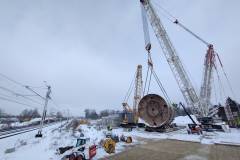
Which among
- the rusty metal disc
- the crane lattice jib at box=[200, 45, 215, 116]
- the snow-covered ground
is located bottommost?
the snow-covered ground

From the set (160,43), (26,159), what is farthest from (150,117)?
(26,159)

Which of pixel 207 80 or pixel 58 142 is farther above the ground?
pixel 207 80

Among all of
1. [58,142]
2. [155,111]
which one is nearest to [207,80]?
[155,111]

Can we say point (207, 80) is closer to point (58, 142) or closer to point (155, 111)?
point (155, 111)

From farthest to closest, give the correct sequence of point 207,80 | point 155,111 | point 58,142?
point 207,80 < point 155,111 < point 58,142

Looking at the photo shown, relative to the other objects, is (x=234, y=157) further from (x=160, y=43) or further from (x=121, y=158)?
(x=160, y=43)

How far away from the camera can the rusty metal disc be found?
83.3ft

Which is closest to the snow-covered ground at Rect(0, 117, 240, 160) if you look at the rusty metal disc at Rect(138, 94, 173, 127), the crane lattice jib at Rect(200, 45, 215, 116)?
the rusty metal disc at Rect(138, 94, 173, 127)

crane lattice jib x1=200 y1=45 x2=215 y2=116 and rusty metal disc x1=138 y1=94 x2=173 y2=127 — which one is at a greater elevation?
crane lattice jib x1=200 y1=45 x2=215 y2=116

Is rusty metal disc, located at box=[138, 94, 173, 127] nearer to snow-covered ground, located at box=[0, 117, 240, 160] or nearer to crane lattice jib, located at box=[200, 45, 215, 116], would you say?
snow-covered ground, located at box=[0, 117, 240, 160]

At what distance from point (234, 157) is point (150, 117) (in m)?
17.3

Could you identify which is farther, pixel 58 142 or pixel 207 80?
pixel 207 80

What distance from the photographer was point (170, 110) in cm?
2559

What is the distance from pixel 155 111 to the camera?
86.6ft
